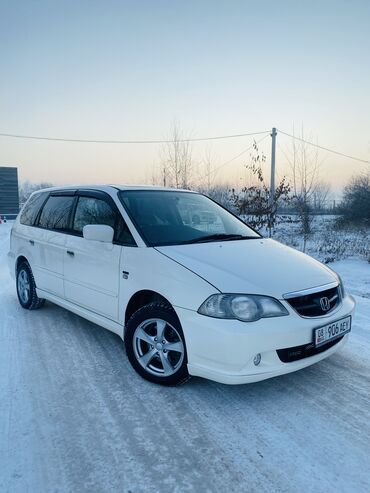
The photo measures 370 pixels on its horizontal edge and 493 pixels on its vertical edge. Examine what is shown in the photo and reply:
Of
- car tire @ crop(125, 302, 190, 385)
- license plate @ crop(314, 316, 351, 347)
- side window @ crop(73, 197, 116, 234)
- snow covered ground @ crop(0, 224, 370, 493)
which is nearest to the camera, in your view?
snow covered ground @ crop(0, 224, 370, 493)

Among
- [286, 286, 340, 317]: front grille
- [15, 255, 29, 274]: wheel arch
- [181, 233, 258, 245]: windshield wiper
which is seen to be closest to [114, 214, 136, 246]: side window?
[181, 233, 258, 245]: windshield wiper

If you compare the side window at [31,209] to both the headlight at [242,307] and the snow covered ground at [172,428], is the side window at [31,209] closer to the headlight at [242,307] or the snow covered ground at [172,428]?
the snow covered ground at [172,428]

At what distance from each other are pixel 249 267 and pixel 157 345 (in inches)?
40.3

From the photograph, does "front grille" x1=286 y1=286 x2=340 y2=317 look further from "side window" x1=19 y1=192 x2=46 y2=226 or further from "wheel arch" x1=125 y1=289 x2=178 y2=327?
"side window" x1=19 y1=192 x2=46 y2=226

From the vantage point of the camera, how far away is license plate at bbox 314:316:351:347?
2.77 metres

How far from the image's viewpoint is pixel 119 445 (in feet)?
7.53

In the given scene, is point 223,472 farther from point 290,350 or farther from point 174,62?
point 174,62

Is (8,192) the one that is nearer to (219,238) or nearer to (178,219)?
(178,219)

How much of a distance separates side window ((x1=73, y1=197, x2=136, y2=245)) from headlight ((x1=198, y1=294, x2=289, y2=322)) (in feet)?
3.51

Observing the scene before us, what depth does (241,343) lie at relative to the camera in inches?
99.3

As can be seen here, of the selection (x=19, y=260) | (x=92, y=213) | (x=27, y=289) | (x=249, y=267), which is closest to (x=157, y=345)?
(x=249, y=267)

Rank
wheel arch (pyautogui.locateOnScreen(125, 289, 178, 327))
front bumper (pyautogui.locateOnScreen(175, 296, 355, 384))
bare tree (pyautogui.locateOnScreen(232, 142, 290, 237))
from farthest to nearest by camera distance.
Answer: bare tree (pyautogui.locateOnScreen(232, 142, 290, 237)) → wheel arch (pyautogui.locateOnScreen(125, 289, 178, 327)) → front bumper (pyautogui.locateOnScreen(175, 296, 355, 384))

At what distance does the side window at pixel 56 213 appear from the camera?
443 centimetres

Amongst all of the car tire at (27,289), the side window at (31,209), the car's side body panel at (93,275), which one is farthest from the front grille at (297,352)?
the side window at (31,209)
